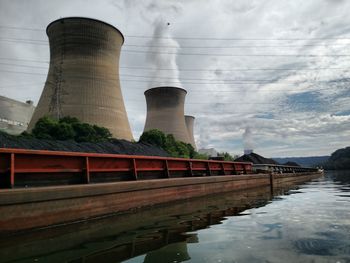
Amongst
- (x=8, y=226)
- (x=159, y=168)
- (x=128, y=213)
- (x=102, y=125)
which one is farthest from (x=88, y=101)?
(x=8, y=226)

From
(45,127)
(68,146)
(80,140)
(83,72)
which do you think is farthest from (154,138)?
(68,146)

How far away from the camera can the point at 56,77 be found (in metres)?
29.8

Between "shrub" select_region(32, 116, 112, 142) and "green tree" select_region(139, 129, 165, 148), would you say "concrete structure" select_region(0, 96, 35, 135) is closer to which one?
"shrub" select_region(32, 116, 112, 142)

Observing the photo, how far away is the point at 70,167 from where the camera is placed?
6.75m

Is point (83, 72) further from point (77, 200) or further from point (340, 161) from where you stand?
point (340, 161)

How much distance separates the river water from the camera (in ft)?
12.8

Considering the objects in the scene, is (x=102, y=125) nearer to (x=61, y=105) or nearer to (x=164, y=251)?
(x=61, y=105)

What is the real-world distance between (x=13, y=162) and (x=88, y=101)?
86.4 feet

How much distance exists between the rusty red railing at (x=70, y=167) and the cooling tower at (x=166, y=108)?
3525cm

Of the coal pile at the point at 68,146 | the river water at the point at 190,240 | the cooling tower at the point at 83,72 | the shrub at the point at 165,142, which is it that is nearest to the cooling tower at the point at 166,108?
the shrub at the point at 165,142

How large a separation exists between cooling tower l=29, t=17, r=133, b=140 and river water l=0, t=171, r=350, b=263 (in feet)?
82.2

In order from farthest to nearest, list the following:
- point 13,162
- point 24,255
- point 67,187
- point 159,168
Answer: point 159,168 < point 67,187 < point 13,162 < point 24,255

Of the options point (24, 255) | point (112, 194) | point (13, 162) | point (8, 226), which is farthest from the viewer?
point (112, 194)

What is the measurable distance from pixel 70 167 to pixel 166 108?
3913 centimetres
